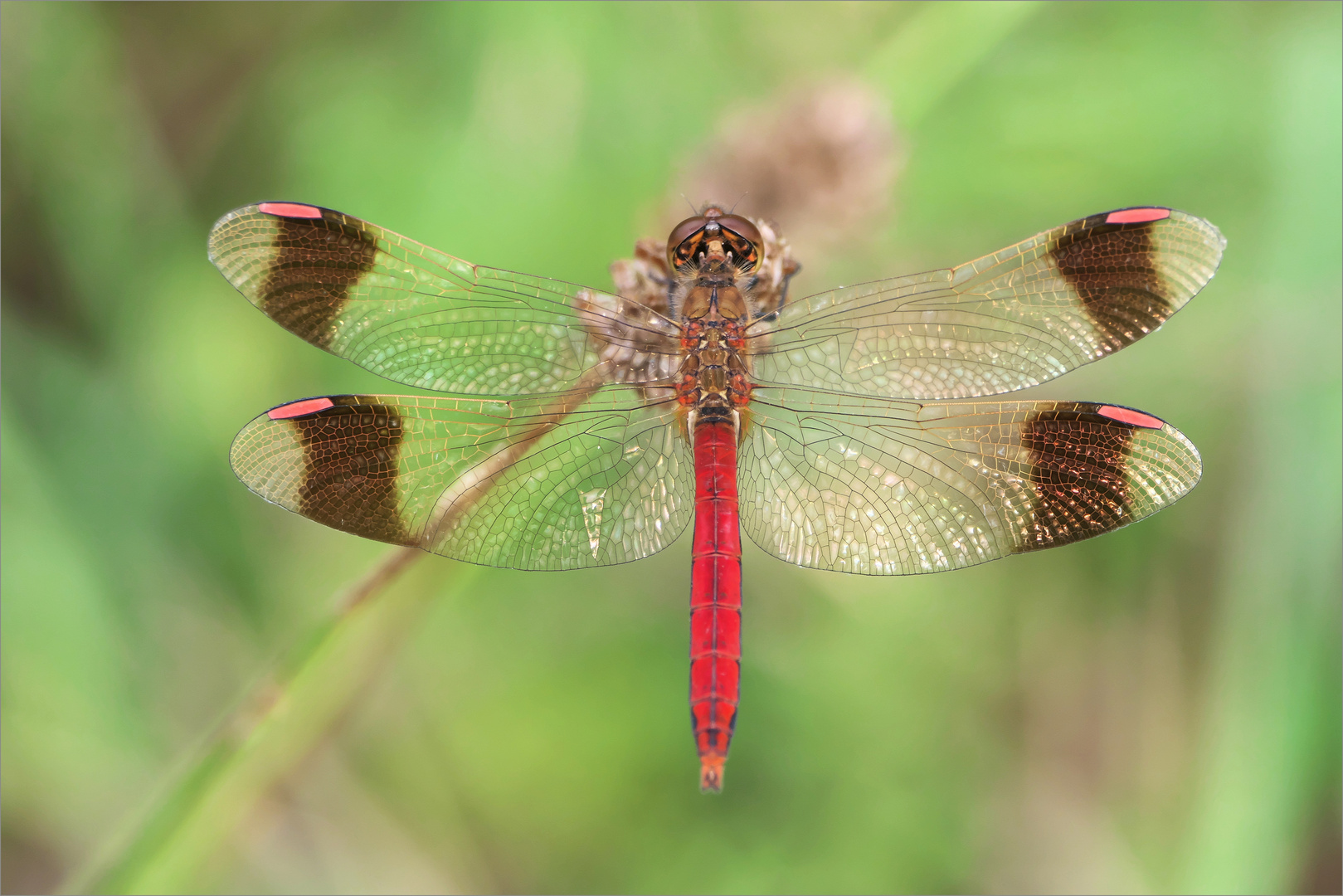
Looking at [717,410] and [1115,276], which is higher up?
[1115,276]

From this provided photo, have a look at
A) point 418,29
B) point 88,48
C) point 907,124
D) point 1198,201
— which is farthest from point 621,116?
point 1198,201

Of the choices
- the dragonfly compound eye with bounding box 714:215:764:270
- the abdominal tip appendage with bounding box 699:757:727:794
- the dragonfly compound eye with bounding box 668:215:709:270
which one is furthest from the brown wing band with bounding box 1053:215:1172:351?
the abdominal tip appendage with bounding box 699:757:727:794

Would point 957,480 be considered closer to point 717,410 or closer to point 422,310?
point 717,410

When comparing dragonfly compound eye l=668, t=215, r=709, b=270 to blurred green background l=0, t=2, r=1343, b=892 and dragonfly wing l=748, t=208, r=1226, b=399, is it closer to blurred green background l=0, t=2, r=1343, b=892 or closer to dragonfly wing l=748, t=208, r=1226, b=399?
dragonfly wing l=748, t=208, r=1226, b=399

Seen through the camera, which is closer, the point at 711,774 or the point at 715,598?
the point at 711,774

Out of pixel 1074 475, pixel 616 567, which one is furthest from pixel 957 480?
pixel 616 567
